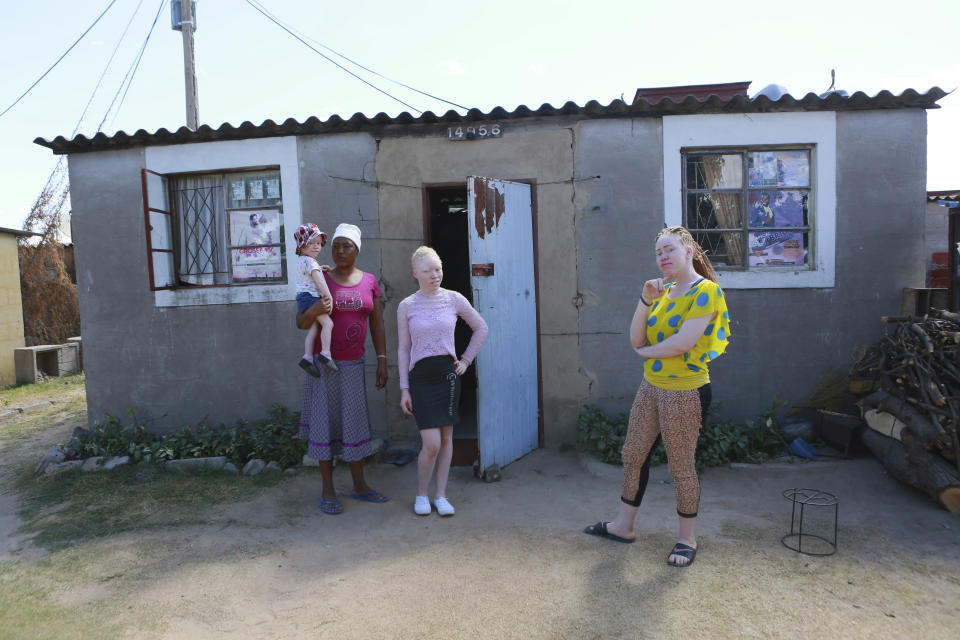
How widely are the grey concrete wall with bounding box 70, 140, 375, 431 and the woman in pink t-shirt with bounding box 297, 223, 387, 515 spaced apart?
1682 mm

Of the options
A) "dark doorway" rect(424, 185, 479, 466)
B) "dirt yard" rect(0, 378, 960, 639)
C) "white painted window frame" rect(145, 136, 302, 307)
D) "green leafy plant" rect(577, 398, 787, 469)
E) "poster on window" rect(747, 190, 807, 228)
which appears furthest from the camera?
"dark doorway" rect(424, 185, 479, 466)

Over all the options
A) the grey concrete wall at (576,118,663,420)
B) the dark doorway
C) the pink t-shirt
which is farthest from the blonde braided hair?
the dark doorway

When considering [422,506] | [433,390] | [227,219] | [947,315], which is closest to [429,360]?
[433,390]

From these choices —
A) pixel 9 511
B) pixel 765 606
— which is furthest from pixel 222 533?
pixel 765 606

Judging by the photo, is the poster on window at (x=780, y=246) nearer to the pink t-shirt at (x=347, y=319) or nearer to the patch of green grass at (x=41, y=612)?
the pink t-shirt at (x=347, y=319)

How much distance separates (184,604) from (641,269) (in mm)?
4348

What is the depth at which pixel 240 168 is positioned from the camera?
19.2 feet

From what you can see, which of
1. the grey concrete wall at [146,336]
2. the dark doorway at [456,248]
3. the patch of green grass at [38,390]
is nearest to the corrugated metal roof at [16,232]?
the patch of green grass at [38,390]

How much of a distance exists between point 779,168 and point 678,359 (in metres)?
3.43

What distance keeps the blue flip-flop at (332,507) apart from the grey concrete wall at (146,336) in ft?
5.85

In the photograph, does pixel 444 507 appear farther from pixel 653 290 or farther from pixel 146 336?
pixel 146 336

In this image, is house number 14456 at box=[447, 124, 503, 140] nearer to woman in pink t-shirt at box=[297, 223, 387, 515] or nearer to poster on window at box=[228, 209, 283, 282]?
woman in pink t-shirt at box=[297, 223, 387, 515]

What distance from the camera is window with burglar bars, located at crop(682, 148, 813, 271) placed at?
563 centimetres

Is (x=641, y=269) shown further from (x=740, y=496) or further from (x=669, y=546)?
(x=669, y=546)
